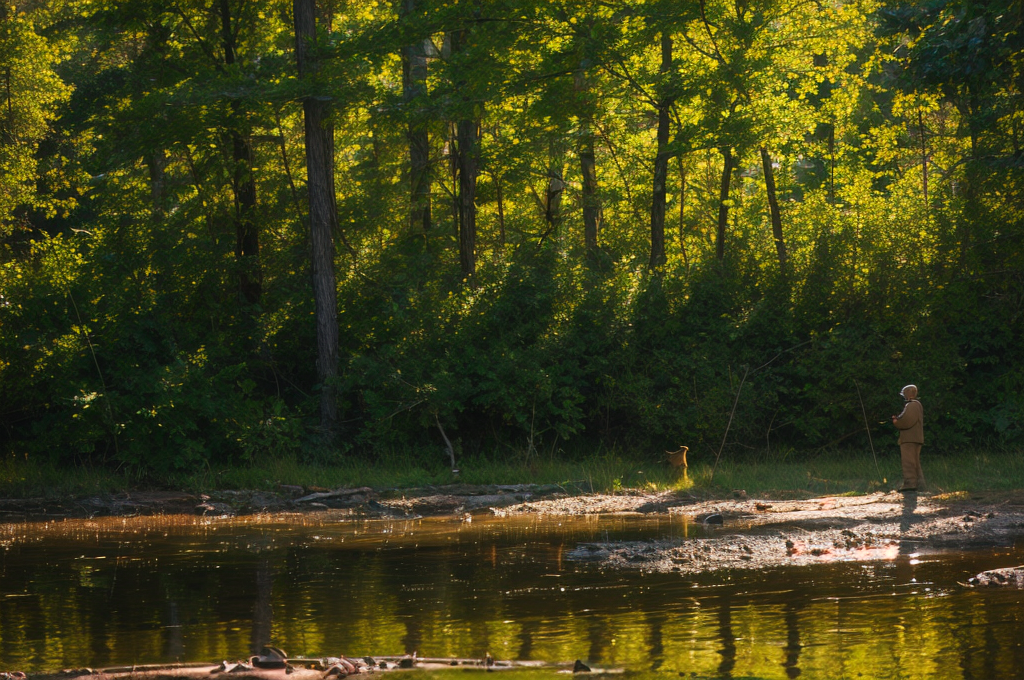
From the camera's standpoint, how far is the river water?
25.1 ft

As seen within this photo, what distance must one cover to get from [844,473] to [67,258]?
16.1 metres

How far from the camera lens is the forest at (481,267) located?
2062cm

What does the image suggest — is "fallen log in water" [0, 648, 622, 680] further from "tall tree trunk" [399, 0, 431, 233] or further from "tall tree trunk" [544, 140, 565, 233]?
"tall tree trunk" [544, 140, 565, 233]

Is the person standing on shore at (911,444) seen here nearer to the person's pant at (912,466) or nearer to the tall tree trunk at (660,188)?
the person's pant at (912,466)

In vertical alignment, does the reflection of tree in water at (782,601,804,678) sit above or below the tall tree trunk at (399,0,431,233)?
below

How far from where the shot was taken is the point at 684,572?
1095cm

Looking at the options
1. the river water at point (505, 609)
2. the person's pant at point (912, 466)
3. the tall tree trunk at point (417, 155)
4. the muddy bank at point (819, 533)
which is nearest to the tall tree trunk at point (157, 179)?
the tall tree trunk at point (417, 155)

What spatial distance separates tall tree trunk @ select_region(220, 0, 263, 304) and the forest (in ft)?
A: 0.25

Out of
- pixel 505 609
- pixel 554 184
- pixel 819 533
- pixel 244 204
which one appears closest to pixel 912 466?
pixel 819 533

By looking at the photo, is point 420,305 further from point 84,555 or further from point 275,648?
point 275,648

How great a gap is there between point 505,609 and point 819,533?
18.4 feet

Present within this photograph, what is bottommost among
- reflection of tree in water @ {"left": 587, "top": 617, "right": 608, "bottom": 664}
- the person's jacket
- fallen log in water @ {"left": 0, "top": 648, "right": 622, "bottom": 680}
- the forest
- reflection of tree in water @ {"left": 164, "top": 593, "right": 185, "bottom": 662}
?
reflection of tree in water @ {"left": 587, "top": 617, "right": 608, "bottom": 664}

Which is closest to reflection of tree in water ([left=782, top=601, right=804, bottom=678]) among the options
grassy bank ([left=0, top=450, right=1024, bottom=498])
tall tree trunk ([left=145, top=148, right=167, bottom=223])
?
grassy bank ([left=0, top=450, right=1024, bottom=498])

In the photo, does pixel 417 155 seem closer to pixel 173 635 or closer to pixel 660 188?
pixel 660 188
